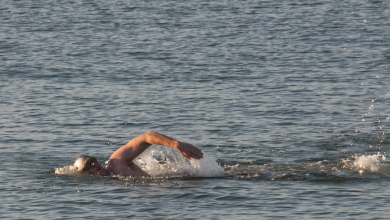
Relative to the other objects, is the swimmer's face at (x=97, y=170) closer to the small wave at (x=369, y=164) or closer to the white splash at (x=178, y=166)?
the white splash at (x=178, y=166)

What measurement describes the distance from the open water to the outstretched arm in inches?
20.8

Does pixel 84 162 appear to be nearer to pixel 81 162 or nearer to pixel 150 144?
pixel 81 162

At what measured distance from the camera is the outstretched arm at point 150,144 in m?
14.0

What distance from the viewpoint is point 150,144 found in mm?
15359

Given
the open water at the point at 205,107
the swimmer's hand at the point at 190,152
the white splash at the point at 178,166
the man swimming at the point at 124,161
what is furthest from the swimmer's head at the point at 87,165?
the swimmer's hand at the point at 190,152

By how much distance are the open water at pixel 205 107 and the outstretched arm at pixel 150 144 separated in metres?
0.53

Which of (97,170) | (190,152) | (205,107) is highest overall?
(190,152)

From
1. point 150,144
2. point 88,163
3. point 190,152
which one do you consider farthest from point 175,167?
point 190,152

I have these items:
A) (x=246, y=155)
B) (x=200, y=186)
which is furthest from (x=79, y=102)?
(x=200, y=186)

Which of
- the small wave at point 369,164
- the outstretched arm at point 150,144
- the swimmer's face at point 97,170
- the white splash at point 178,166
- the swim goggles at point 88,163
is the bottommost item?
the small wave at point 369,164

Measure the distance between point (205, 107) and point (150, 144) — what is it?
23.0 feet

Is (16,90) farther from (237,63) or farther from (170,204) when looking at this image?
(170,204)

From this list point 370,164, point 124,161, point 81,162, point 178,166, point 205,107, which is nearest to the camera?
point 81,162

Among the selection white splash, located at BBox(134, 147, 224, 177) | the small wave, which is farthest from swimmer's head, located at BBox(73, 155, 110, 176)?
the small wave
